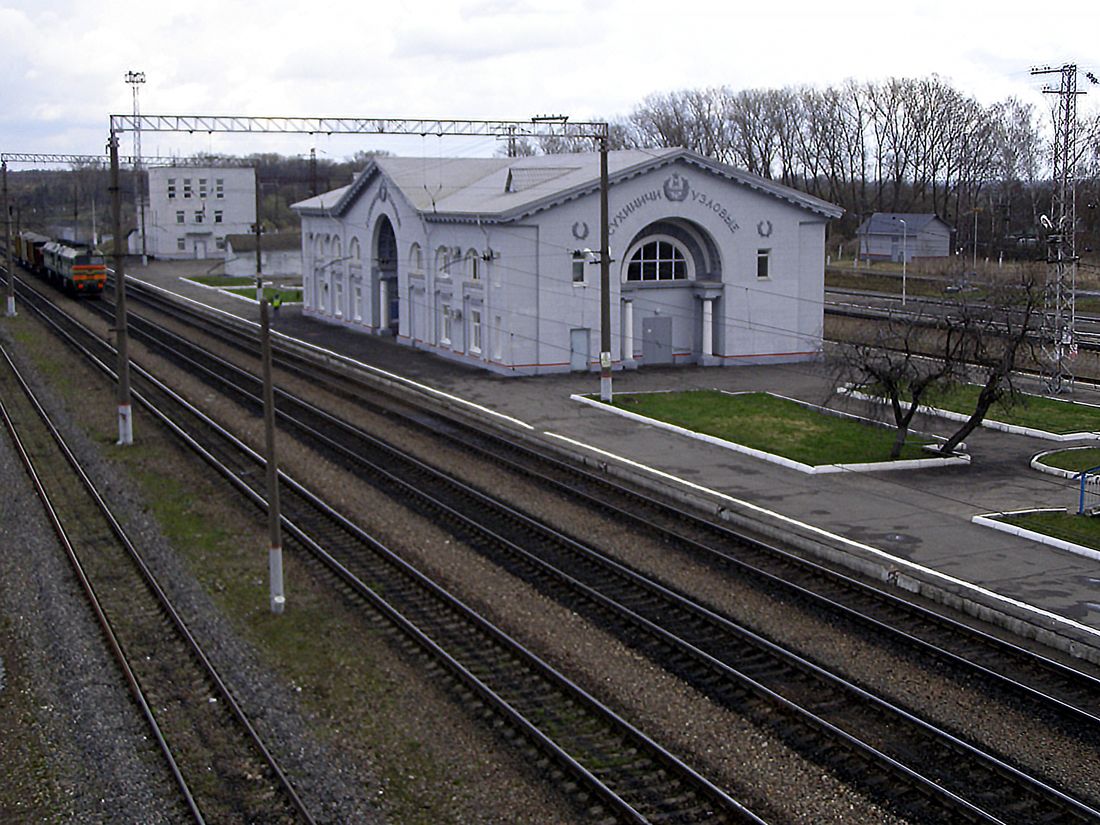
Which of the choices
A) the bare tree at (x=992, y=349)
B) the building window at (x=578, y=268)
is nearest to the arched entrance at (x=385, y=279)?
the building window at (x=578, y=268)

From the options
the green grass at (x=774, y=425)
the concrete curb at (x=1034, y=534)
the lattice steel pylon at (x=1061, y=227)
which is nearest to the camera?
the concrete curb at (x=1034, y=534)

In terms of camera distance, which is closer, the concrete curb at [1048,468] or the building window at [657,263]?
the concrete curb at [1048,468]

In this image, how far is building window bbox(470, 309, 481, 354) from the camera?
44.7 meters

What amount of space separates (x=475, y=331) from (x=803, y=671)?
98.9 ft

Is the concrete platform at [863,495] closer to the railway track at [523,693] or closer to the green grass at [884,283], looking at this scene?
the railway track at [523,693]

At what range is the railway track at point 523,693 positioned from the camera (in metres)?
12.8

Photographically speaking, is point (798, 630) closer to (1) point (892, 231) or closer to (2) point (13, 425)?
(2) point (13, 425)

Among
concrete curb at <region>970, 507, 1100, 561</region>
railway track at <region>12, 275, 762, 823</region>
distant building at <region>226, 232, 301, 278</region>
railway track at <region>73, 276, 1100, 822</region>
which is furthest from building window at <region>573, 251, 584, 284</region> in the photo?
distant building at <region>226, 232, 301, 278</region>

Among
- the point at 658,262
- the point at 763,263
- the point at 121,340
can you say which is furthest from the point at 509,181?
the point at 121,340

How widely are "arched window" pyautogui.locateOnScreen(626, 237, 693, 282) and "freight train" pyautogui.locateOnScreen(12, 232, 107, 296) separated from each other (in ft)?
127

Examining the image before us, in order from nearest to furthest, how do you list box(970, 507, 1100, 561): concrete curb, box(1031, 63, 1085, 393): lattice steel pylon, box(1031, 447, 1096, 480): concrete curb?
box(970, 507, 1100, 561): concrete curb, box(1031, 447, 1096, 480): concrete curb, box(1031, 63, 1085, 393): lattice steel pylon

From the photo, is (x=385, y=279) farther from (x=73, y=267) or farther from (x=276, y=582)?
(x=276, y=582)

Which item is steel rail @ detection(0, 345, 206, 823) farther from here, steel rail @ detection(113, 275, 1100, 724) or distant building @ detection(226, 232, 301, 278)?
distant building @ detection(226, 232, 301, 278)

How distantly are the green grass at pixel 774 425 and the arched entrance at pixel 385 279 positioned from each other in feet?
65.0
